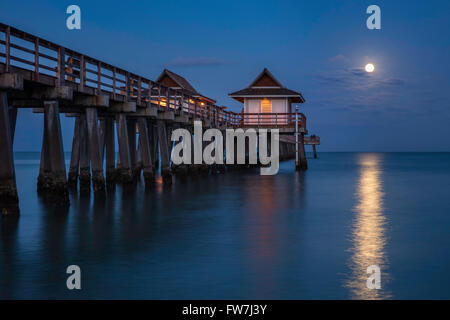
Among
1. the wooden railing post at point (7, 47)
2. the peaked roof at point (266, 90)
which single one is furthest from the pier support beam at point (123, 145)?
the peaked roof at point (266, 90)

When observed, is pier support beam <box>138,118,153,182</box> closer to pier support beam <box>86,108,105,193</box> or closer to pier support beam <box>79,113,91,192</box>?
pier support beam <box>79,113,91,192</box>

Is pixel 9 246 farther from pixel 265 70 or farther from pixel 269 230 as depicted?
pixel 265 70

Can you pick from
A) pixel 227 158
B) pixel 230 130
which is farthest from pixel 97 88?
pixel 227 158

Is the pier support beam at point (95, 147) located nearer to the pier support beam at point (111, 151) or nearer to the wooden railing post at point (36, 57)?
the pier support beam at point (111, 151)

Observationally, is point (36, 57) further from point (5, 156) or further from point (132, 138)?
point (132, 138)

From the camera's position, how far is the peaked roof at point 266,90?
44500mm

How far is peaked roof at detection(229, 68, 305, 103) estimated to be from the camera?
44500 mm

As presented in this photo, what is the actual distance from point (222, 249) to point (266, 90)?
115 ft

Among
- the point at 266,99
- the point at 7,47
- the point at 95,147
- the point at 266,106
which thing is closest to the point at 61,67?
the point at 7,47

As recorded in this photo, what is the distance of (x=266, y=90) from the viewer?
1813 inches

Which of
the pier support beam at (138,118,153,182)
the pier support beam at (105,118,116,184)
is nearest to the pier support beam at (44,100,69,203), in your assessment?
the pier support beam at (105,118,116,184)

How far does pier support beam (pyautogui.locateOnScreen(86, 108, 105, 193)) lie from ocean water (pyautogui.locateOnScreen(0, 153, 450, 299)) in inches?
32.0

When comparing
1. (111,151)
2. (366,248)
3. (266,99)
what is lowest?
(366,248)

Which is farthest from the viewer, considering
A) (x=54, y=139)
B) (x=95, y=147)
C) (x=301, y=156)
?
(x=301, y=156)
